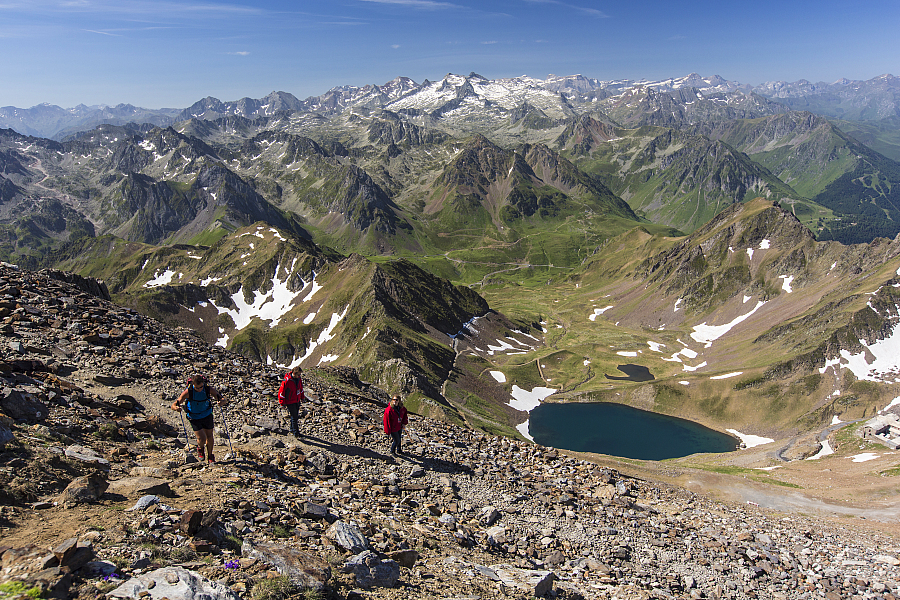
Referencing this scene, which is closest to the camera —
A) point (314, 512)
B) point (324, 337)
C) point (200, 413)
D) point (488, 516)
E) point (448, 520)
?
point (314, 512)

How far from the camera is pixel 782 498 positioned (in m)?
52.5

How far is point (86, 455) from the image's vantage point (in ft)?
59.2

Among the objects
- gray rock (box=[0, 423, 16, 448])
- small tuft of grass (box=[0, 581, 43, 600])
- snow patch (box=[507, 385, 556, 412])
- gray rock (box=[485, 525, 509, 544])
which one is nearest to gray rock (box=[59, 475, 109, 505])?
gray rock (box=[0, 423, 16, 448])

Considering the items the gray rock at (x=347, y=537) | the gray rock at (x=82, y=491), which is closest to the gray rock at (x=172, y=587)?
the gray rock at (x=347, y=537)

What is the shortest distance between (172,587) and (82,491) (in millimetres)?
6432

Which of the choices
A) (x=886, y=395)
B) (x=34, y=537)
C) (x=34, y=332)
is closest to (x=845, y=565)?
(x=34, y=537)

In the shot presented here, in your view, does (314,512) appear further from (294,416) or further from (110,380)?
(110,380)

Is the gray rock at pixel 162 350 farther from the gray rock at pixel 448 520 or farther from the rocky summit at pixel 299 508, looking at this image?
the gray rock at pixel 448 520

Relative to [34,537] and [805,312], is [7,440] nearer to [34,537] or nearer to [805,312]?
[34,537]

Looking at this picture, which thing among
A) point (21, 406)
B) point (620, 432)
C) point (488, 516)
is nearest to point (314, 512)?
point (488, 516)

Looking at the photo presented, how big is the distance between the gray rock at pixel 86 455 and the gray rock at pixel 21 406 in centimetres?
321

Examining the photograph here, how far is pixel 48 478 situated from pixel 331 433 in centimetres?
1625

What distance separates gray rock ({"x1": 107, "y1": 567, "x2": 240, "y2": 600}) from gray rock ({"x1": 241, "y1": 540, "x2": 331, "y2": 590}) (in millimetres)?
1856

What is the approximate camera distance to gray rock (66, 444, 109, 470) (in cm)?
1772
